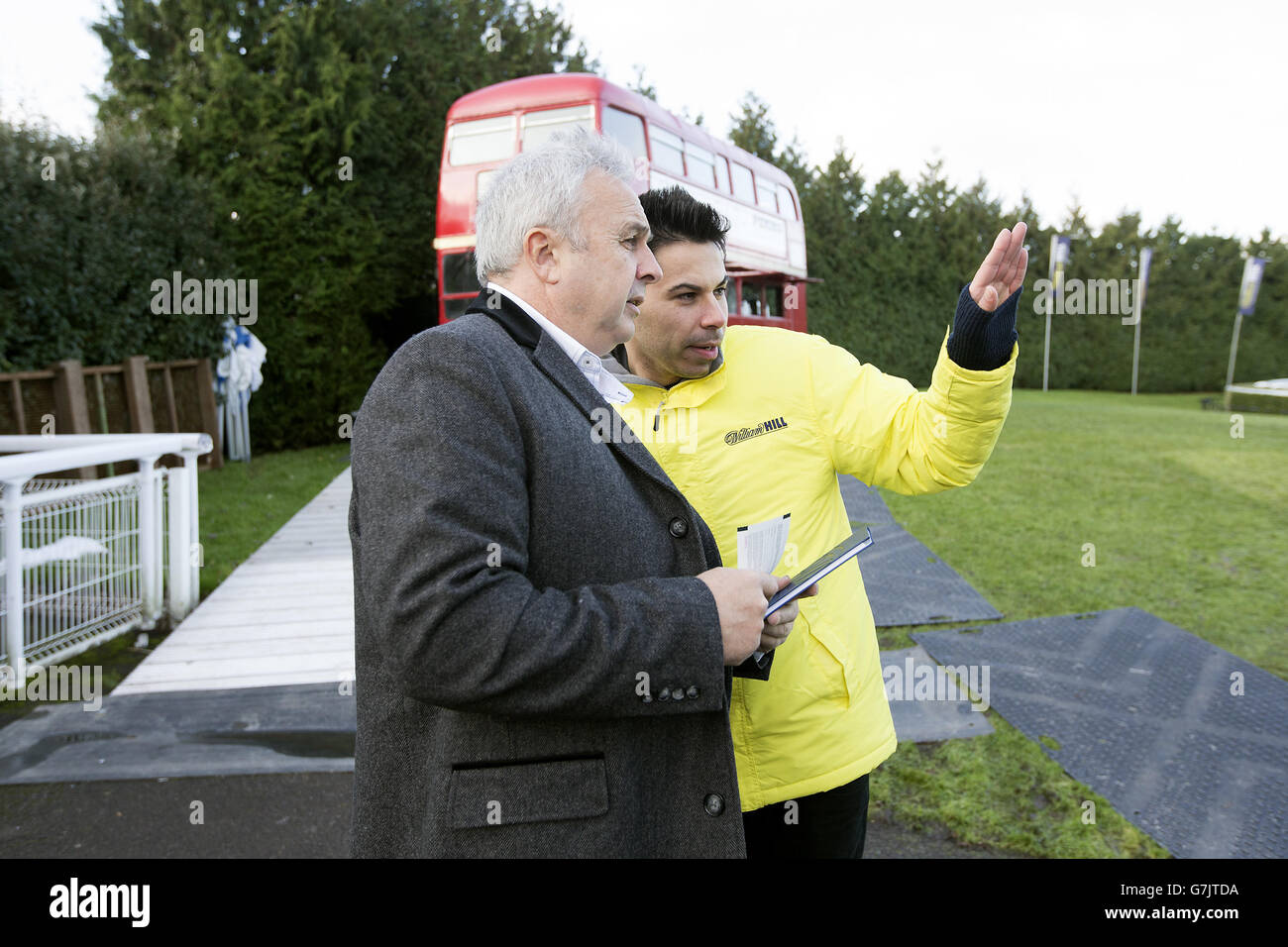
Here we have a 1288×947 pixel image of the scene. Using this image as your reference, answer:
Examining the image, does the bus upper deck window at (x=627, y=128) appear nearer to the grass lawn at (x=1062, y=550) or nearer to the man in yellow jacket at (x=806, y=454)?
the grass lawn at (x=1062, y=550)

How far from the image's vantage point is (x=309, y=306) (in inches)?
604

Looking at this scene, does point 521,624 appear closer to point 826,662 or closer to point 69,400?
point 826,662

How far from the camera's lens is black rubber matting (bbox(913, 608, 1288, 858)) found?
3057 mm

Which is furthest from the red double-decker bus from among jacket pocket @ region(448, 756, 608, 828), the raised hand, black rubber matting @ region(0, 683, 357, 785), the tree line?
jacket pocket @ region(448, 756, 608, 828)

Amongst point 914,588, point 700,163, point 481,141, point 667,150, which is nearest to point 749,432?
point 914,588

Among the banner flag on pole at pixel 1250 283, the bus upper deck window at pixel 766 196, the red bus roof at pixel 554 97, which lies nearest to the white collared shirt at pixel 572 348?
the red bus roof at pixel 554 97

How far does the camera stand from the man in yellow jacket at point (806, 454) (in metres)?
1.82

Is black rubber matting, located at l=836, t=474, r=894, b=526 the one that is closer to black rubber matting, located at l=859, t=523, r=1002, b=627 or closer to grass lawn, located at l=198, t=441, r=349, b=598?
black rubber matting, located at l=859, t=523, r=1002, b=627

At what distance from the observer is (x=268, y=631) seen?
17.5ft

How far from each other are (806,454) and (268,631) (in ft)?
14.2
